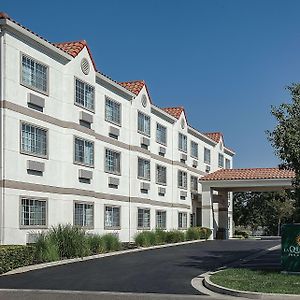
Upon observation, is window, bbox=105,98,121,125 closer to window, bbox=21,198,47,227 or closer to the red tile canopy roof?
window, bbox=21,198,47,227

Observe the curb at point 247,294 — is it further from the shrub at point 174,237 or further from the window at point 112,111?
the shrub at point 174,237

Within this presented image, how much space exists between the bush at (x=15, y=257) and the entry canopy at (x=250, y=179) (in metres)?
25.5

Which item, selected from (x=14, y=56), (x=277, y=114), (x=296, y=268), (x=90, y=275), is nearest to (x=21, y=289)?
(x=90, y=275)

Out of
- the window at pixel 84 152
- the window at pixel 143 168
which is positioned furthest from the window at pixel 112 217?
the window at pixel 143 168

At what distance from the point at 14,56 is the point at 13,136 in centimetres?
331

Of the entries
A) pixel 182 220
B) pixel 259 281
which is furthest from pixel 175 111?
pixel 259 281

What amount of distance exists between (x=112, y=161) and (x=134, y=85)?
20.3ft

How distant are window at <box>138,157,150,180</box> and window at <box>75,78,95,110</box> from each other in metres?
7.45

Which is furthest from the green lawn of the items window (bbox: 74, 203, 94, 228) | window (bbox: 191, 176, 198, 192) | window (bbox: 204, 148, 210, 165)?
window (bbox: 204, 148, 210, 165)

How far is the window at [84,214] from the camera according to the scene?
28.2 m

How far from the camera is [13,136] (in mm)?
23438

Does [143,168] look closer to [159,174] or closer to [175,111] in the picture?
[159,174]

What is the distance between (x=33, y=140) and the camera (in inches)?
983

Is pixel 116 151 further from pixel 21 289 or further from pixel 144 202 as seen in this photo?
pixel 21 289
